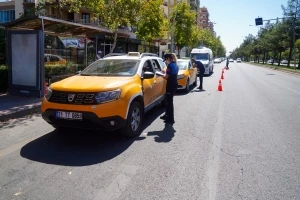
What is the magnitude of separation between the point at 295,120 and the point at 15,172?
7161 mm

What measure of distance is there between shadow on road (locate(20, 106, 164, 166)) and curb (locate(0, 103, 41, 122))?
1.75 meters

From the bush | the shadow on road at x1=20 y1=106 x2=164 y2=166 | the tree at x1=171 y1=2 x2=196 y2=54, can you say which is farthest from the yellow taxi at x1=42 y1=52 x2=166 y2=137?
the tree at x1=171 y1=2 x2=196 y2=54

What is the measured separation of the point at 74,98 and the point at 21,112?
3.21 m

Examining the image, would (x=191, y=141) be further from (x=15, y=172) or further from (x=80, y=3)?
(x=80, y=3)

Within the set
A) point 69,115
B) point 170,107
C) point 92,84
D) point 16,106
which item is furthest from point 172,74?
point 16,106

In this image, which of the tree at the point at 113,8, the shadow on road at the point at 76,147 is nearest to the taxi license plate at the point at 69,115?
the shadow on road at the point at 76,147

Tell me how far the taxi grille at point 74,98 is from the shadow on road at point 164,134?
5.33 ft

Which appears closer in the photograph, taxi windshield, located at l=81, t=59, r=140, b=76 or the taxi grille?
the taxi grille

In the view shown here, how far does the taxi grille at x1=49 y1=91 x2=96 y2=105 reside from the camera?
503 centimetres

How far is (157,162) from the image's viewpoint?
14.9 feet

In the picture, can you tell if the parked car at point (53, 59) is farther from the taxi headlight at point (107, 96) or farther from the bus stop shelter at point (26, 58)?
the taxi headlight at point (107, 96)

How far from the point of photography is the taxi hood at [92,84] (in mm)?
5121

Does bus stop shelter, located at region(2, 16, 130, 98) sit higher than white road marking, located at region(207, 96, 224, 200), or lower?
higher

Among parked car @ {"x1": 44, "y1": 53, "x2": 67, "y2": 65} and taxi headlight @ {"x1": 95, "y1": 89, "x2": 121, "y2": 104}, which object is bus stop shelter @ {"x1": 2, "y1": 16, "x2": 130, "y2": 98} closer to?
parked car @ {"x1": 44, "y1": 53, "x2": 67, "y2": 65}
